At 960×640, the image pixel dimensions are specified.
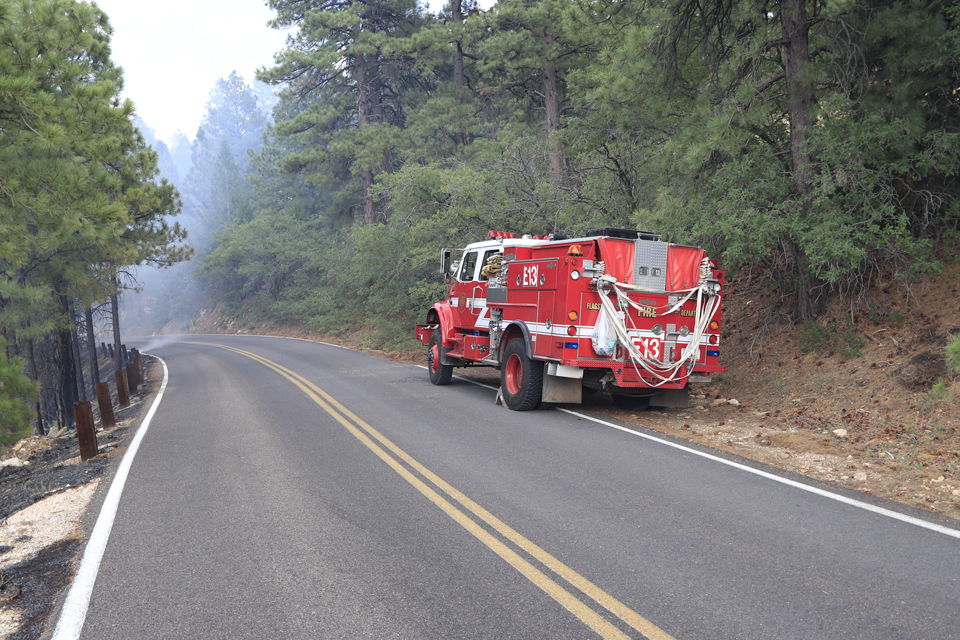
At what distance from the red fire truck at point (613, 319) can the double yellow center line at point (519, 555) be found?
2.95 m

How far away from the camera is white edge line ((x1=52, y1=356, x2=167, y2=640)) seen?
154 inches

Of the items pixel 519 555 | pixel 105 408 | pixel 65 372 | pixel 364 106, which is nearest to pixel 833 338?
pixel 519 555

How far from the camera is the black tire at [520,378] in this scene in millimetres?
10336

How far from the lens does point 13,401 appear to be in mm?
11648

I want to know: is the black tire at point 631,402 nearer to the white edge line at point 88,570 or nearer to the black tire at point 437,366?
the black tire at point 437,366

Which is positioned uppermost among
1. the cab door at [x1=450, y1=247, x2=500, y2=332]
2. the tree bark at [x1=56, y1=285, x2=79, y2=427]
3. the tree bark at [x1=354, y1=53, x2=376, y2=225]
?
the tree bark at [x1=354, y1=53, x2=376, y2=225]

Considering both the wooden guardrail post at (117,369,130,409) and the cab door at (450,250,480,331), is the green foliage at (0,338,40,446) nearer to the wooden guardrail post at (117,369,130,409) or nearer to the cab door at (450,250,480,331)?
the wooden guardrail post at (117,369,130,409)

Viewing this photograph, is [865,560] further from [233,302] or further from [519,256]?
[233,302]

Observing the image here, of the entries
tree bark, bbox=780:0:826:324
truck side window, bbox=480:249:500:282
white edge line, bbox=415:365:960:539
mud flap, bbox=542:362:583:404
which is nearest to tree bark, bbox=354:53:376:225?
truck side window, bbox=480:249:500:282

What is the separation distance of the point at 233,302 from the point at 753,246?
44302 millimetres

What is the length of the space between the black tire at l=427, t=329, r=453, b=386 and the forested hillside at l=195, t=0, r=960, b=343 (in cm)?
490

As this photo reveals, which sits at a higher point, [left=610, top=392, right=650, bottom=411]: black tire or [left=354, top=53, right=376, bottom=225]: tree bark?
[left=354, top=53, right=376, bottom=225]: tree bark

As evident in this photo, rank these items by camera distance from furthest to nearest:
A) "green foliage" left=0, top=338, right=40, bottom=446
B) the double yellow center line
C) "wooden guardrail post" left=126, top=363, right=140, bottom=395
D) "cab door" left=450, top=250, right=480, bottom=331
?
"wooden guardrail post" left=126, top=363, right=140, bottom=395
"cab door" left=450, top=250, right=480, bottom=331
"green foliage" left=0, top=338, right=40, bottom=446
the double yellow center line

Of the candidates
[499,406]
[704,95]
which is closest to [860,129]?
[704,95]
